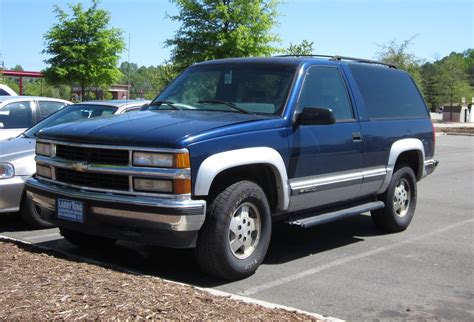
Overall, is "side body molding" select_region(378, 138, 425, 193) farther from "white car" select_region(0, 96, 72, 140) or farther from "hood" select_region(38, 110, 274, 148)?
"white car" select_region(0, 96, 72, 140)

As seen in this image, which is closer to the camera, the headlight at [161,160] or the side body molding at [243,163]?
the headlight at [161,160]

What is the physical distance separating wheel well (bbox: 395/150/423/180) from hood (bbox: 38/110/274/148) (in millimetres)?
2779

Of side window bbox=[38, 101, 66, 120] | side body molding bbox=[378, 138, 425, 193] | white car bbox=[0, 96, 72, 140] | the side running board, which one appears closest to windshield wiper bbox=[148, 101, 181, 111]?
the side running board

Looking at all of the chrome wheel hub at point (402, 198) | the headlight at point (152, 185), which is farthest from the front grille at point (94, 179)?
the chrome wheel hub at point (402, 198)

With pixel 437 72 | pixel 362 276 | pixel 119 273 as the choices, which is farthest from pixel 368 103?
pixel 437 72

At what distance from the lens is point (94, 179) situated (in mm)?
5176

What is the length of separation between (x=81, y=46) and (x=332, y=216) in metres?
19.9

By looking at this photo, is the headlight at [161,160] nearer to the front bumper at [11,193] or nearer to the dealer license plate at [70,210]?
the dealer license plate at [70,210]

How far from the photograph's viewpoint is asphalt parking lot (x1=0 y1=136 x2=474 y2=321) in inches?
189

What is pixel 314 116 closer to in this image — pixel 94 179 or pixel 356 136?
pixel 356 136

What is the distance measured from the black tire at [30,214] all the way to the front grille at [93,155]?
1758 mm

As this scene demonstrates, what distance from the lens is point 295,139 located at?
18.7 ft

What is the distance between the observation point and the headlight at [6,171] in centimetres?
689

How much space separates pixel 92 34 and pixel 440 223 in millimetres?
19101
